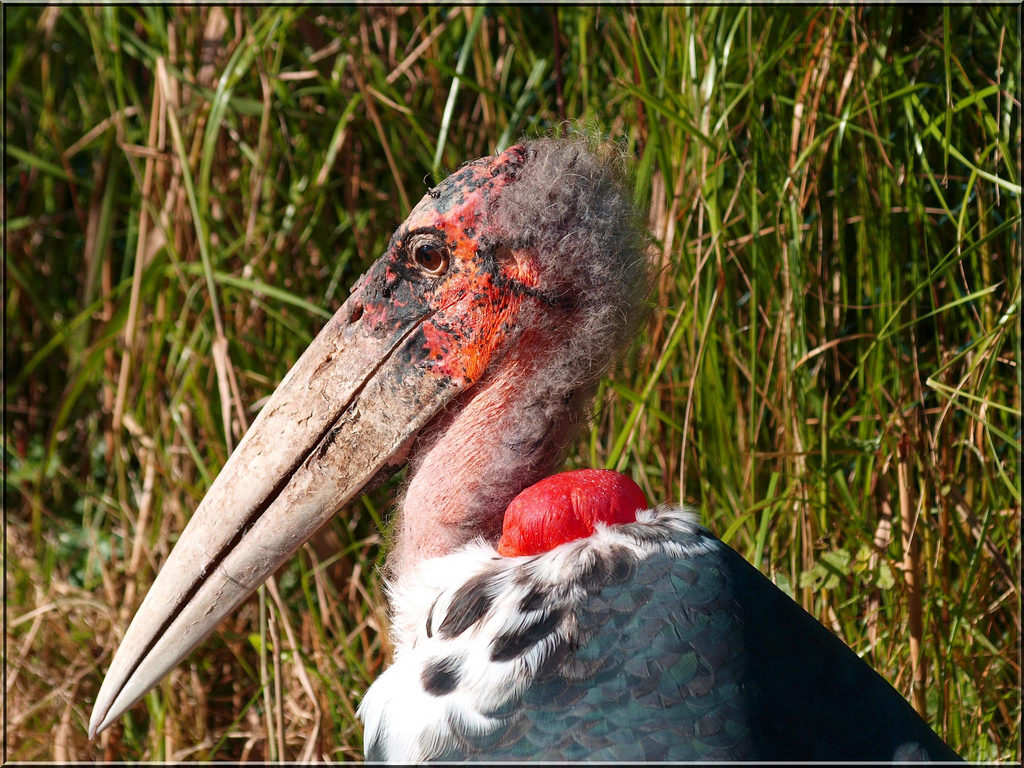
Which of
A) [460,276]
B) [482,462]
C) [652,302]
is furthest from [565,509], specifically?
[652,302]

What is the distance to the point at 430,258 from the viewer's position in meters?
1.61

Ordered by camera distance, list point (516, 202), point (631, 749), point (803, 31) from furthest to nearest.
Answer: point (803, 31) < point (516, 202) < point (631, 749)

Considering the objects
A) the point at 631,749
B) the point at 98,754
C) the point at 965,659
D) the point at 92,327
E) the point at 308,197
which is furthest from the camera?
Result: the point at 92,327

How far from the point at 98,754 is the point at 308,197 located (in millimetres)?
1518

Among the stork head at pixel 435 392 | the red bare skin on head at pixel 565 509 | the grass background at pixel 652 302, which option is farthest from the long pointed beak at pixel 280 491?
the grass background at pixel 652 302

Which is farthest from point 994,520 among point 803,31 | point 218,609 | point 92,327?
point 92,327

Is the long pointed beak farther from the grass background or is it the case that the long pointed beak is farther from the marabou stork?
the grass background

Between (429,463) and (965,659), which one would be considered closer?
(429,463)

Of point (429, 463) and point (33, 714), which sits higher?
point (429, 463)

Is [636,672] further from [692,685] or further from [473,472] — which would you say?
[473,472]

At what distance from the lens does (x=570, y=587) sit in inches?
52.1

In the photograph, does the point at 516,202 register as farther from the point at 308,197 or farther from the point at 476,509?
the point at 308,197

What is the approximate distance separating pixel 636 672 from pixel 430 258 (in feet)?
2.32

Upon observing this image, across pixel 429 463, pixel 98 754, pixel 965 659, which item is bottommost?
pixel 98 754
